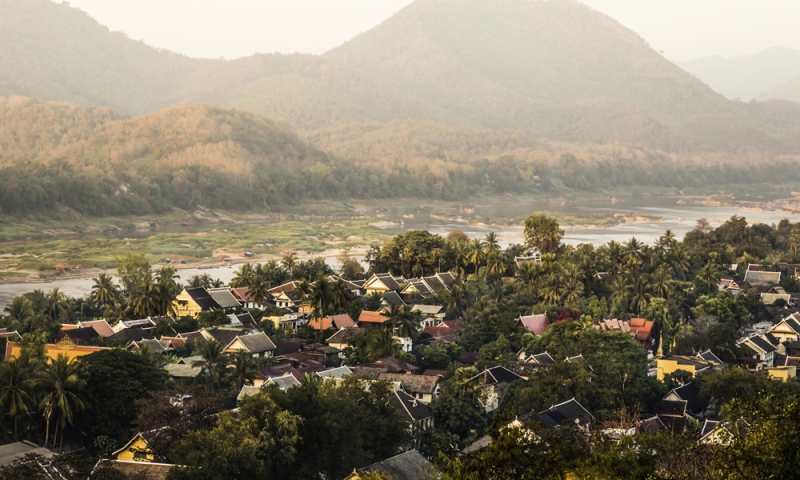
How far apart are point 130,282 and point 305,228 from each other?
173ft

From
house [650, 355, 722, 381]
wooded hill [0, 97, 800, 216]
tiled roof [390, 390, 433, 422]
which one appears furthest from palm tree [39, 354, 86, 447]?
wooded hill [0, 97, 800, 216]

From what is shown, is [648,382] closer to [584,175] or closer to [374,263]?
[374,263]

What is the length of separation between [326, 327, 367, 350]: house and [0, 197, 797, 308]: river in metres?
22.1

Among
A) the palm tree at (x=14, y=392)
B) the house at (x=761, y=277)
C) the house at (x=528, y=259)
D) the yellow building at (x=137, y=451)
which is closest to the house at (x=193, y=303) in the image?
the house at (x=528, y=259)

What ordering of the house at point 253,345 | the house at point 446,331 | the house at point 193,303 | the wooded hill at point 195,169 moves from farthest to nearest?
the wooded hill at point 195,169
the house at point 193,303
the house at point 446,331
the house at point 253,345

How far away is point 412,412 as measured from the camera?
3072 cm

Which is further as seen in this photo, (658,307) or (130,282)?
(130,282)

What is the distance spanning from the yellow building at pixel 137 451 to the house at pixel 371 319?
19773mm

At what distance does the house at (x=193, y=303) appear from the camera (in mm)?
48000

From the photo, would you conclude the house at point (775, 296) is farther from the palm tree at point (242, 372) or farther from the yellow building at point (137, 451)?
the yellow building at point (137, 451)

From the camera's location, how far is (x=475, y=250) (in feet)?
192

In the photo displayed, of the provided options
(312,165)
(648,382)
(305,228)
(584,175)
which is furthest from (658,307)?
(584,175)

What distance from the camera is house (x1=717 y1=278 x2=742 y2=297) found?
5428 cm

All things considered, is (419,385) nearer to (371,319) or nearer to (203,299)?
(371,319)
